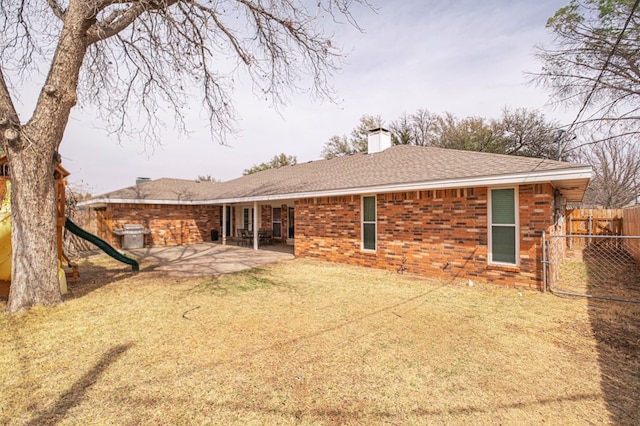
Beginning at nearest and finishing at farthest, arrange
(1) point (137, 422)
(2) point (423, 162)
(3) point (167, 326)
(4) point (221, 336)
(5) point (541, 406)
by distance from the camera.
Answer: (1) point (137, 422) → (5) point (541, 406) → (4) point (221, 336) → (3) point (167, 326) → (2) point (423, 162)

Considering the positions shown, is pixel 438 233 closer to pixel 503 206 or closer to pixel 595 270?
pixel 503 206

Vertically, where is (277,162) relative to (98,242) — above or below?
above

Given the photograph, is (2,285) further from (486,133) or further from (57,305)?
(486,133)

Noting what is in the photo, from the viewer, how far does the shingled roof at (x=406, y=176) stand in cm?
648

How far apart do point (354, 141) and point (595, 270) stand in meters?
25.0

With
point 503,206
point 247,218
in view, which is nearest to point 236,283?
point 503,206

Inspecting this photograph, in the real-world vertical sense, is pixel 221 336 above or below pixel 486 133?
below

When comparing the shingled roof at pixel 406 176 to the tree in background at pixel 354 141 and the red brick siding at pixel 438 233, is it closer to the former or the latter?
the red brick siding at pixel 438 233

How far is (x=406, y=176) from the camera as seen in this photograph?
8.53 metres

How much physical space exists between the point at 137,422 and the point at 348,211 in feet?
26.6

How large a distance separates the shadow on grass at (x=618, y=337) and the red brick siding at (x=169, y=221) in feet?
55.0

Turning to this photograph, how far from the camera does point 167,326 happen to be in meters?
4.78

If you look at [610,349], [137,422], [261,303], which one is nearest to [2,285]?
[261,303]

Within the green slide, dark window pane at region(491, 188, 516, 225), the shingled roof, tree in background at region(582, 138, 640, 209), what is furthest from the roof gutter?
tree in background at region(582, 138, 640, 209)
